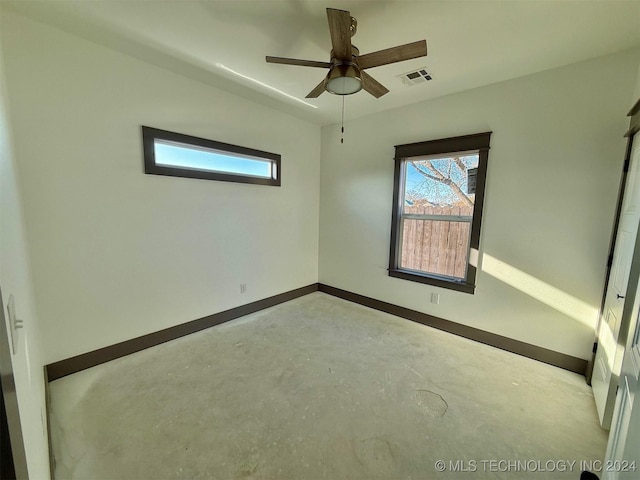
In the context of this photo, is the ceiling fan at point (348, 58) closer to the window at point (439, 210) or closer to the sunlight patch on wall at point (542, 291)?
the window at point (439, 210)

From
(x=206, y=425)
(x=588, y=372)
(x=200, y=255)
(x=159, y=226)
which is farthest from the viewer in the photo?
(x=200, y=255)

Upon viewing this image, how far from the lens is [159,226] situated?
2.66 meters

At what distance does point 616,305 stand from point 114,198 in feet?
13.4

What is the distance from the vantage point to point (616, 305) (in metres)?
1.92

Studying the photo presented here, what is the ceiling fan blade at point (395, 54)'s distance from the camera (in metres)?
1.66

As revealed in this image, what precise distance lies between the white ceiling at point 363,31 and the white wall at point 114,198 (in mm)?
238

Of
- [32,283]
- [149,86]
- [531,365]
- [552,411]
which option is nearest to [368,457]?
[552,411]

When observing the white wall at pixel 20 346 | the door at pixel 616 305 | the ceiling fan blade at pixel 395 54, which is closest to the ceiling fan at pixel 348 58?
the ceiling fan blade at pixel 395 54

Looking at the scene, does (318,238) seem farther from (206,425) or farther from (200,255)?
(206,425)

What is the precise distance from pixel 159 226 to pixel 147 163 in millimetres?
606

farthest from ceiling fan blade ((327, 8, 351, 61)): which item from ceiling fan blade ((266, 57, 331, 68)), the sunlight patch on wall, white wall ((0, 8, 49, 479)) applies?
the sunlight patch on wall

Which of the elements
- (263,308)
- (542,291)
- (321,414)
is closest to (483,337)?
(542,291)

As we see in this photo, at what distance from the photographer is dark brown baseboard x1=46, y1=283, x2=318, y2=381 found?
2.22 meters

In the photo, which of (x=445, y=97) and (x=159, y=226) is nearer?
(x=159, y=226)
